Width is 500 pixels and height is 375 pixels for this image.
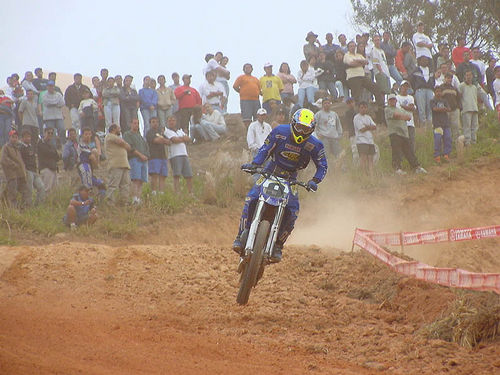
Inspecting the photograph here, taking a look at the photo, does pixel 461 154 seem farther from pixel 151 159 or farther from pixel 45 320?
pixel 45 320

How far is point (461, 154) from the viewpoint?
19219mm

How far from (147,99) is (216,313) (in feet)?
36.1

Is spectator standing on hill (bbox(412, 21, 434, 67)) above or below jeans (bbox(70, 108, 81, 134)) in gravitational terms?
above

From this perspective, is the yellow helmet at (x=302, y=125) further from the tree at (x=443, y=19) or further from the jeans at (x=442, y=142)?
the tree at (x=443, y=19)

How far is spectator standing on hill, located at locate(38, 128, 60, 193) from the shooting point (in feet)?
52.4

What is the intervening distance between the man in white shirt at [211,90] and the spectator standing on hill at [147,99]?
87.1 inches

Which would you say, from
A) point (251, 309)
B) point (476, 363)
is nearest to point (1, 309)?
point (251, 309)

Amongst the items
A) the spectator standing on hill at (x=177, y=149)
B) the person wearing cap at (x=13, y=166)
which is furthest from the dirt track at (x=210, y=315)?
the spectator standing on hill at (x=177, y=149)

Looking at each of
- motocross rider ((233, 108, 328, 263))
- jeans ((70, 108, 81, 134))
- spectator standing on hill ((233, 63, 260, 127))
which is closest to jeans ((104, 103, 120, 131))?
jeans ((70, 108, 81, 134))

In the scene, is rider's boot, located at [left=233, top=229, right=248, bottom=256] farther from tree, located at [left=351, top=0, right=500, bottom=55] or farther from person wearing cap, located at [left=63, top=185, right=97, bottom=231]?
tree, located at [left=351, top=0, right=500, bottom=55]

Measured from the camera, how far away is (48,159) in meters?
16.1

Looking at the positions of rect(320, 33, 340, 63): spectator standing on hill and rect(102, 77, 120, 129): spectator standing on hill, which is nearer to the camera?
rect(102, 77, 120, 129): spectator standing on hill

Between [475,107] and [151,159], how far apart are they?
9.08 m

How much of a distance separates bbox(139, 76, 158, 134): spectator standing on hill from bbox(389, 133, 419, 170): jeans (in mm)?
6751
